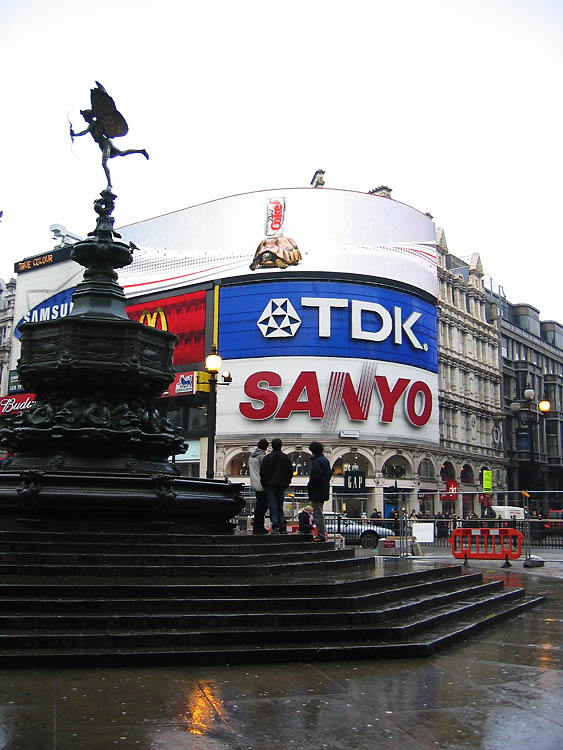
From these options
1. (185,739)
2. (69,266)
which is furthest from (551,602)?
(69,266)

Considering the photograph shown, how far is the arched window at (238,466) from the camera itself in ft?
178

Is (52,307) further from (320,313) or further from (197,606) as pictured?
(197,606)

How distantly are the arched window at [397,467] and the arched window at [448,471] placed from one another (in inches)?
214

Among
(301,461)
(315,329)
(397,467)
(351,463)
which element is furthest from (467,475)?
(315,329)

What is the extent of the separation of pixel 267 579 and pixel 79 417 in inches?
174

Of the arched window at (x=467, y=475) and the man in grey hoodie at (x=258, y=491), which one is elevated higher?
the arched window at (x=467, y=475)

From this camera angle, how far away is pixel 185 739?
15.2 ft

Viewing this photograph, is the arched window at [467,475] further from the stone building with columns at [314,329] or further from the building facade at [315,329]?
the stone building with columns at [314,329]

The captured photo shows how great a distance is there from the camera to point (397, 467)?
183 ft

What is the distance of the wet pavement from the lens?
4.65 meters

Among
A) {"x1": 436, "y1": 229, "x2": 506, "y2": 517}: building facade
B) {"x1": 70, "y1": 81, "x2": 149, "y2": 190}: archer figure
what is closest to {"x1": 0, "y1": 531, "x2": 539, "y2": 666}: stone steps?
{"x1": 70, "y1": 81, "x2": 149, "y2": 190}: archer figure

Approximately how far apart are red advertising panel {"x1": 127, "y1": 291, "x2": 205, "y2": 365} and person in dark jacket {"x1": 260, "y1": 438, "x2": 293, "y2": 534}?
145 feet

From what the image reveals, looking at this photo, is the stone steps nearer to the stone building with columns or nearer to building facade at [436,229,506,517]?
the stone building with columns

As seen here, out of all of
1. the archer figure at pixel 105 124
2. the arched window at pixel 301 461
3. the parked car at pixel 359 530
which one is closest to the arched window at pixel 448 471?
the arched window at pixel 301 461
